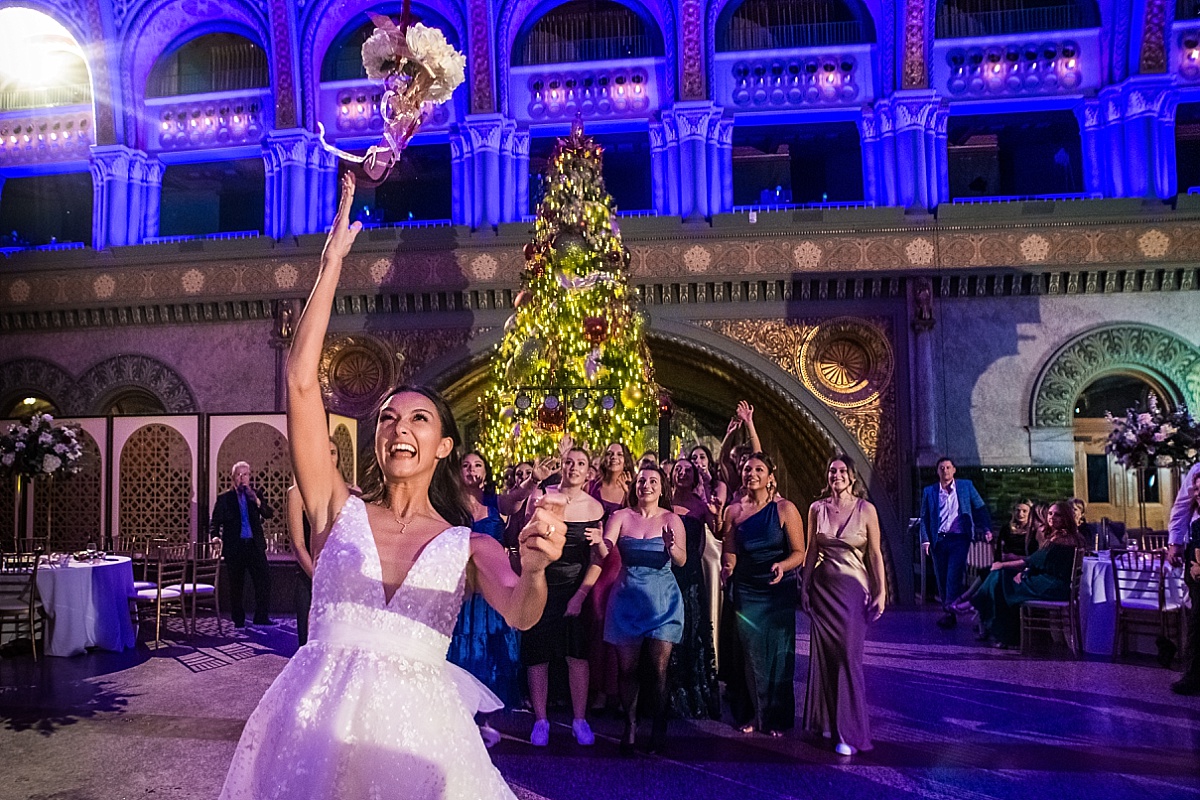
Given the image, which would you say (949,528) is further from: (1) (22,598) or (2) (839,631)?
(1) (22,598)

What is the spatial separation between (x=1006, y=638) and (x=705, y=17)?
10.5 meters

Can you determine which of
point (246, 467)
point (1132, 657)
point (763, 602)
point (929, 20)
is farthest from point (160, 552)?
point (929, 20)

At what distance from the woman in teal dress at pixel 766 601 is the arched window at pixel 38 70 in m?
15.9

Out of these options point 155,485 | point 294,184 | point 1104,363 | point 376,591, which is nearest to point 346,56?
point 294,184

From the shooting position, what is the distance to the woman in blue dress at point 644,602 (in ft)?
14.8

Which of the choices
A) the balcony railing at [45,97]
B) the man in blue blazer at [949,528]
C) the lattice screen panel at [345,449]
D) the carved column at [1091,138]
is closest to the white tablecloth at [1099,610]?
the man in blue blazer at [949,528]

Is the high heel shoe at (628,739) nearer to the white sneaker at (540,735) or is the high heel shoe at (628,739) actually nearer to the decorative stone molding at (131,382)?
the white sneaker at (540,735)

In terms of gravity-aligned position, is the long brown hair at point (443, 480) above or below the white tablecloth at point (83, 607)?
above

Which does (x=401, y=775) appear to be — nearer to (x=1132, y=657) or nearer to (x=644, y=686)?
(x=644, y=686)

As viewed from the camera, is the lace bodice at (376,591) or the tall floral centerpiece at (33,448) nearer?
the lace bodice at (376,591)

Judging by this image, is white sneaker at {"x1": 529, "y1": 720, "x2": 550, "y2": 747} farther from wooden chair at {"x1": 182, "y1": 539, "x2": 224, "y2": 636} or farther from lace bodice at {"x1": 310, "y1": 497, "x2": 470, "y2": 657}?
wooden chair at {"x1": 182, "y1": 539, "x2": 224, "y2": 636}

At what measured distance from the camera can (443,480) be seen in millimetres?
2152

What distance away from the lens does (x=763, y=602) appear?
493cm

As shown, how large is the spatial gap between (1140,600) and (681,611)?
4.81 meters
